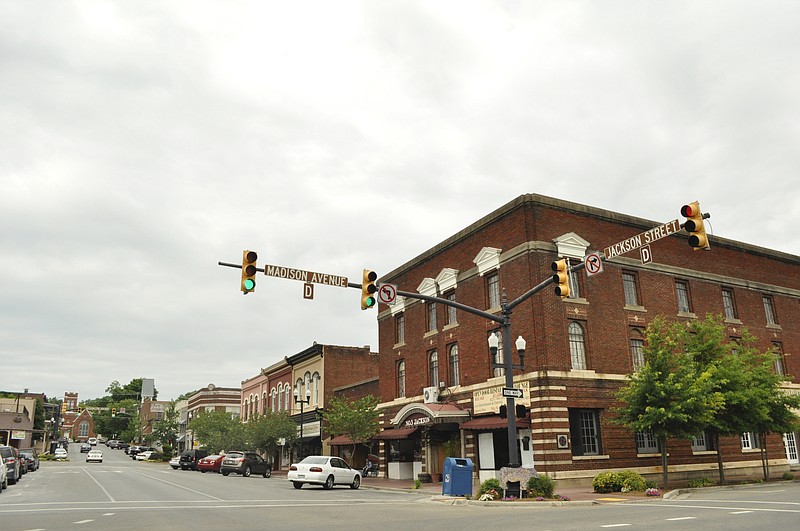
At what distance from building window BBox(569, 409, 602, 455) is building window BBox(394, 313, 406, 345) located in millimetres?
12924

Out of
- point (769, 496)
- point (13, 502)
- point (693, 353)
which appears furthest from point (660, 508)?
point (13, 502)

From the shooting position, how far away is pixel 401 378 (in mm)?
38281

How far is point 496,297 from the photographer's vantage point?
3073 centimetres

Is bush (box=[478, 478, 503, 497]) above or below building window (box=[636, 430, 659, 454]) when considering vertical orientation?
below

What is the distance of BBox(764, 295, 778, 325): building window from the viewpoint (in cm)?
3708

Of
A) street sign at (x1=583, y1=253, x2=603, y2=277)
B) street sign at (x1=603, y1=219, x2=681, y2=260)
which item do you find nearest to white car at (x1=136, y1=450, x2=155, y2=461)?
street sign at (x1=583, y1=253, x2=603, y2=277)

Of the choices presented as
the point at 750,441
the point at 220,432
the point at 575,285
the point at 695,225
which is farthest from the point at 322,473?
the point at 220,432

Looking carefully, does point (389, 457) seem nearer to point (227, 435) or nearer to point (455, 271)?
point (455, 271)

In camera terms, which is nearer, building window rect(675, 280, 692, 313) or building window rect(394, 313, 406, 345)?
building window rect(675, 280, 692, 313)

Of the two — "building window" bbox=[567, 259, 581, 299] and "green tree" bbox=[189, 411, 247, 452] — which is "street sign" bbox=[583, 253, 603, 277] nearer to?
"building window" bbox=[567, 259, 581, 299]

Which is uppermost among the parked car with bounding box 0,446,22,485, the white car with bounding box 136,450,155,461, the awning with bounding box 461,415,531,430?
the awning with bounding box 461,415,531,430

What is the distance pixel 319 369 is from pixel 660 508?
3804 centimetres

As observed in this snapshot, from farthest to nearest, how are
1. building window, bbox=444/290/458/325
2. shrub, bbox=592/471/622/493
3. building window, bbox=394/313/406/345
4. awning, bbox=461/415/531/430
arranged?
building window, bbox=394/313/406/345, building window, bbox=444/290/458/325, awning, bbox=461/415/531/430, shrub, bbox=592/471/622/493

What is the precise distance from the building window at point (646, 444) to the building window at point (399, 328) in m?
14.3
